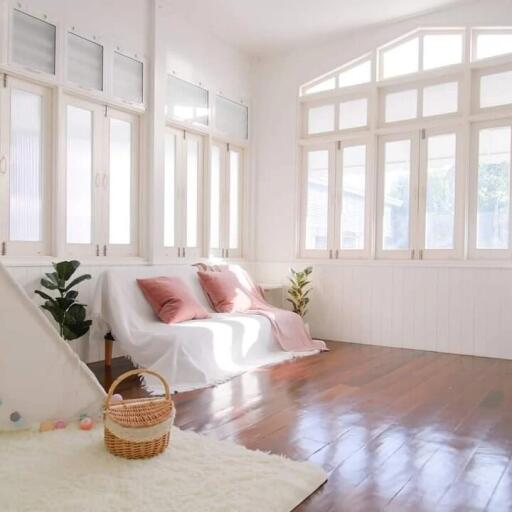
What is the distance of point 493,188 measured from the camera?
488 cm

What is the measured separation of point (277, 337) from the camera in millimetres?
4762

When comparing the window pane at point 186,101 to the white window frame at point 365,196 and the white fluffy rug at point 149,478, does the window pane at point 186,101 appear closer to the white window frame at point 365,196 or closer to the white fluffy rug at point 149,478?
the white window frame at point 365,196

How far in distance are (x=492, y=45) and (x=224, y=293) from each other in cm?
351

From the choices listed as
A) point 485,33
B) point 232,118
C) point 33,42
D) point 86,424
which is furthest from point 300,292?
point 33,42

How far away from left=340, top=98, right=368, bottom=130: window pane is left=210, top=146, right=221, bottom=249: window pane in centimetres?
146

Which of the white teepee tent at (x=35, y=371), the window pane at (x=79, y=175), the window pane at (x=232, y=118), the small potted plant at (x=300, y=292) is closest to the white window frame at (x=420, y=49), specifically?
the window pane at (x=232, y=118)

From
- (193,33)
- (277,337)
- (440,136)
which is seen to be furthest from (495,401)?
(193,33)

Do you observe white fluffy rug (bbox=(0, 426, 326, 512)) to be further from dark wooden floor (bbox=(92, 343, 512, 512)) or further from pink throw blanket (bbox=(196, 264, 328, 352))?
pink throw blanket (bbox=(196, 264, 328, 352))

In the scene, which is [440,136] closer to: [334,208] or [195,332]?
[334,208]

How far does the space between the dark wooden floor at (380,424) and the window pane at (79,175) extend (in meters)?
1.18

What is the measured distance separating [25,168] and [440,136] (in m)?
3.88

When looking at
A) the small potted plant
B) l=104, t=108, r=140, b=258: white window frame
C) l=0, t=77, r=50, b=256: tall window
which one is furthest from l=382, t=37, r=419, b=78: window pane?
l=0, t=77, r=50, b=256: tall window

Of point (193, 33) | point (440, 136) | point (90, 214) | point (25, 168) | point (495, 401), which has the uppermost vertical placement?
point (193, 33)

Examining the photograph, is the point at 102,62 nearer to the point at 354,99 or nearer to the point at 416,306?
the point at 354,99
